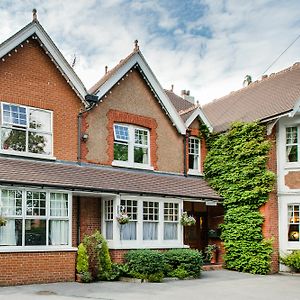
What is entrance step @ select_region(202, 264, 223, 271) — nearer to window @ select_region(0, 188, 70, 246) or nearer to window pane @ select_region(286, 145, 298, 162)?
window pane @ select_region(286, 145, 298, 162)

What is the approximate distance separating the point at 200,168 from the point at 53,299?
38.3 feet

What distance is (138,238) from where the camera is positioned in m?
19.5

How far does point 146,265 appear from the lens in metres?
17.7

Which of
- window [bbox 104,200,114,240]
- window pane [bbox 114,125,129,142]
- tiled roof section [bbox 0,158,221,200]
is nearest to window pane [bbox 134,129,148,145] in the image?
window pane [bbox 114,125,129,142]

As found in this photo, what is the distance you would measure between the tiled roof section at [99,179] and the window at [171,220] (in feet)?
2.01

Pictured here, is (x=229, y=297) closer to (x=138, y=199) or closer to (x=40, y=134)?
(x=138, y=199)

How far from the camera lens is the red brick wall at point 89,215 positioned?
743 inches

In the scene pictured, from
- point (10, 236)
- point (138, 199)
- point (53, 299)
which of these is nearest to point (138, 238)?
point (138, 199)

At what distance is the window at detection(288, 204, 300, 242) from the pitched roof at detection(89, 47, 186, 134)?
5.60 m

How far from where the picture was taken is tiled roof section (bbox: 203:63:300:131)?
71.4ft

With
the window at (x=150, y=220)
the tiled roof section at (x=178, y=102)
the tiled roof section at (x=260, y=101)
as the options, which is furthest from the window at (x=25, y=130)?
the tiled roof section at (x=178, y=102)

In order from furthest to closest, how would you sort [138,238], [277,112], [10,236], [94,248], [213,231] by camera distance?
[213,231] → [277,112] → [138,238] → [94,248] → [10,236]

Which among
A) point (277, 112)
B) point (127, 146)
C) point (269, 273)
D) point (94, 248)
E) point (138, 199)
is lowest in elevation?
point (269, 273)

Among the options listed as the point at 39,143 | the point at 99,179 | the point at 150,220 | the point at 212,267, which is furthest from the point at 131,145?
the point at 212,267
